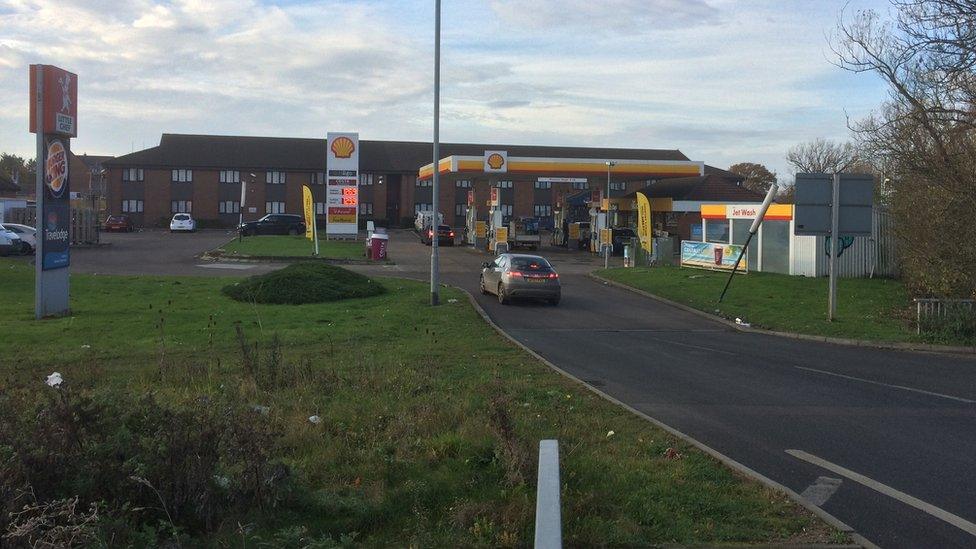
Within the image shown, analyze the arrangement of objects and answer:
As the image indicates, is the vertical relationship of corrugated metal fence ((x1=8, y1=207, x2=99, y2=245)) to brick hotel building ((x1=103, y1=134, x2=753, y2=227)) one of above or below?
below

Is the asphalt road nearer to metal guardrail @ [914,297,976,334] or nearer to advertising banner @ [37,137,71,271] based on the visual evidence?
metal guardrail @ [914,297,976,334]

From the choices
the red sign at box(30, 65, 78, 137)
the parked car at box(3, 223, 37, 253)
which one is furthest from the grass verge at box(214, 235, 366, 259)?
the red sign at box(30, 65, 78, 137)

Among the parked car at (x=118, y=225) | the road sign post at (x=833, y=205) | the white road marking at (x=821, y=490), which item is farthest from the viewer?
the parked car at (x=118, y=225)

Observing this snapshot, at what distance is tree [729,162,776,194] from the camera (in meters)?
104

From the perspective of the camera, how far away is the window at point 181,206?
265 feet

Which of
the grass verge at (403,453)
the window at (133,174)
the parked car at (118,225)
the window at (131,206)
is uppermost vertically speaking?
the window at (133,174)

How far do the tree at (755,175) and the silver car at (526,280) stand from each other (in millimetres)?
80812

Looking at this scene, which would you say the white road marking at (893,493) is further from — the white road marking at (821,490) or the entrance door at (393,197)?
the entrance door at (393,197)

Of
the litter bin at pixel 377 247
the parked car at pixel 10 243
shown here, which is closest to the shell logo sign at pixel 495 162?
the litter bin at pixel 377 247

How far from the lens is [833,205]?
21.8 metres

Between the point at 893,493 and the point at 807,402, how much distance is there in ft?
14.6

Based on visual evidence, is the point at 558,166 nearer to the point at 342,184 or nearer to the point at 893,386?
the point at 342,184

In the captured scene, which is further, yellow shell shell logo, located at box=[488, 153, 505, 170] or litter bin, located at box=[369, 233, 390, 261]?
yellow shell shell logo, located at box=[488, 153, 505, 170]

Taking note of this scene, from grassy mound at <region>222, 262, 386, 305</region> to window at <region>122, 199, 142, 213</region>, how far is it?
200ft
